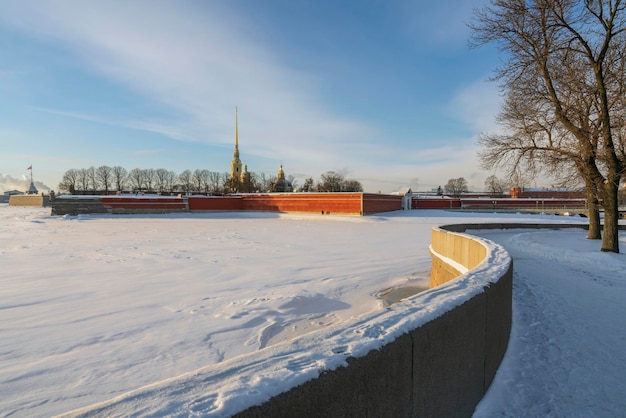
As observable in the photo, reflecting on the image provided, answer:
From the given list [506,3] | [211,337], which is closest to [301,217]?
[506,3]

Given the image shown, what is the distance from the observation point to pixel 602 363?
441 centimetres

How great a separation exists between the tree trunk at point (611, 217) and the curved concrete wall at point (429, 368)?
415 inches

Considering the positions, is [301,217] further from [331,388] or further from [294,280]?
[331,388]

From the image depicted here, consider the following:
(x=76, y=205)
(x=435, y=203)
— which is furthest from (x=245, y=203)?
(x=435, y=203)

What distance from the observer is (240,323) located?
23.4 ft

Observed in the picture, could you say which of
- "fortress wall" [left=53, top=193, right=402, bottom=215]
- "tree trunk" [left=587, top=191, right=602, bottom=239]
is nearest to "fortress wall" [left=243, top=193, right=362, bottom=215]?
"fortress wall" [left=53, top=193, right=402, bottom=215]

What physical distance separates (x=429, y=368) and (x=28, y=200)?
83797mm

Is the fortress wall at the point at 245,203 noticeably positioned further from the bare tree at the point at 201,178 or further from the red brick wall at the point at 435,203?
the bare tree at the point at 201,178

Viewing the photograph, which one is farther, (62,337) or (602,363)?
(62,337)

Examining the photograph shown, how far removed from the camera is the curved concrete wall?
6.17 feet

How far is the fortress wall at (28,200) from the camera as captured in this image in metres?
65.4

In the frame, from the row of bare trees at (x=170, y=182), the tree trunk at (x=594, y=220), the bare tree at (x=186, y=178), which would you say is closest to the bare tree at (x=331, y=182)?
the row of bare trees at (x=170, y=182)

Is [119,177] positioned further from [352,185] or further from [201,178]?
[352,185]

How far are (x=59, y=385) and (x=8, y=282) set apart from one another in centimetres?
744
